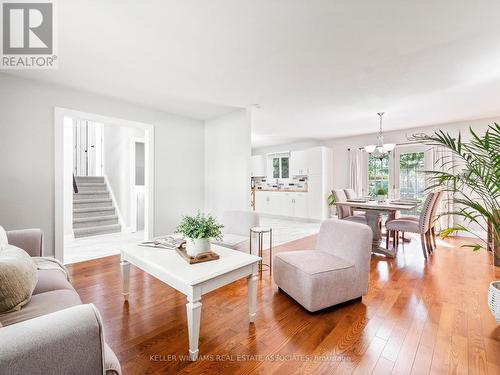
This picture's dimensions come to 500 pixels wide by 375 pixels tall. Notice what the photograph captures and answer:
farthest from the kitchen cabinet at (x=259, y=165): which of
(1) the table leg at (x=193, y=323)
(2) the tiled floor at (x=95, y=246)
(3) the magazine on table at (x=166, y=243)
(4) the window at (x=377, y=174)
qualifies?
(1) the table leg at (x=193, y=323)

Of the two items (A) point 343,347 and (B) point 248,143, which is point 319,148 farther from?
(A) point 343,347

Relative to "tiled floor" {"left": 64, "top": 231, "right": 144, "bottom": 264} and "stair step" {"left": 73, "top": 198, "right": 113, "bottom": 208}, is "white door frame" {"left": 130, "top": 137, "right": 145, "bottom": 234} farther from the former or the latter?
"stair step" {"left": 73, "top": 198, "right": 113, "bottom": 208}

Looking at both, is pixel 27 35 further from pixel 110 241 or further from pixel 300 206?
pixel 300 206

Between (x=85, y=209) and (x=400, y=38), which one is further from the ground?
Answer: (x=400, y=38)

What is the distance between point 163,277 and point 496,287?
2590mm

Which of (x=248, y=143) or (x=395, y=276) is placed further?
(x=248, y=143)

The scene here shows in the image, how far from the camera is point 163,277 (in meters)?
1.74

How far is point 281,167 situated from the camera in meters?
7.72

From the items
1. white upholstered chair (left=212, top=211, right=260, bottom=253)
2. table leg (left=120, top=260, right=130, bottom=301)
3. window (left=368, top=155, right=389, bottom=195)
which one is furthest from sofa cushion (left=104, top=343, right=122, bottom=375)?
window (left=368, top=155, right=389, bottom=195)

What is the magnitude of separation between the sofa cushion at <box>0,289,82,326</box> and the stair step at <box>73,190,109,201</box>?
4.94 m

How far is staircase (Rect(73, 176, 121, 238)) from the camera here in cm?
500

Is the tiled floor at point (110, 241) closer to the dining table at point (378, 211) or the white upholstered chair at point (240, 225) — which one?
the white upholstered chair at point (240, 225)

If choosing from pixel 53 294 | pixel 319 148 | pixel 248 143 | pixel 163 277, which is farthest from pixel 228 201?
pixel 319 148

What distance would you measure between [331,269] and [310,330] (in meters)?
0.52
